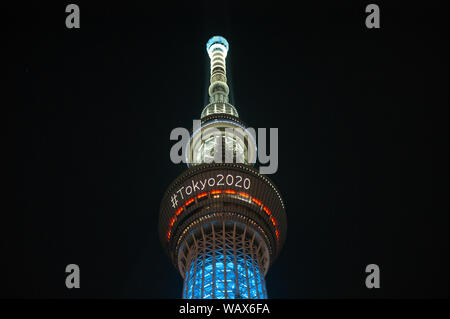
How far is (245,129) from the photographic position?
183 feet

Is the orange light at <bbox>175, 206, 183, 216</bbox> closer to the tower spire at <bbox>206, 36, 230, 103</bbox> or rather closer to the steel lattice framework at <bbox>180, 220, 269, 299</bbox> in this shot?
the steel lattice framework at <bbox>180, 220, 269, 299</bbox>

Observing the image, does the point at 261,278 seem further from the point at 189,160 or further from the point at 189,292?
the point at 189,160

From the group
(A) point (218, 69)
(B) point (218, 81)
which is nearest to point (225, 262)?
(B) point (218, 81)

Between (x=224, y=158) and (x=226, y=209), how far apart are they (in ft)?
29.2

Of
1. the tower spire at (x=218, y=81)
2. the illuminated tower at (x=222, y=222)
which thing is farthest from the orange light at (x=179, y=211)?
the tower spire at (x=218, y=81)

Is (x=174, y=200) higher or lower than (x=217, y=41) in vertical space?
lower

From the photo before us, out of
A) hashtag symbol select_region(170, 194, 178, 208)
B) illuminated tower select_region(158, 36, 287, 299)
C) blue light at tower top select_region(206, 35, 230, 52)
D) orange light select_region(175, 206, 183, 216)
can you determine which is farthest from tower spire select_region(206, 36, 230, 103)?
orange light select_region(175, 206, 183, 216)

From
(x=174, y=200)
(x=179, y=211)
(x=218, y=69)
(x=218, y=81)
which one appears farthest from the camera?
(x=218, y=69)

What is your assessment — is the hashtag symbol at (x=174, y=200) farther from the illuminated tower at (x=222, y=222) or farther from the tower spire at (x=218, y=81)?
the tower spire at (x=218, y=81)

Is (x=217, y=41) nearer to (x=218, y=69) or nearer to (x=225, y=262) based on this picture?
(x=218, y=69)

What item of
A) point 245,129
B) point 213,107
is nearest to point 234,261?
point 245,129

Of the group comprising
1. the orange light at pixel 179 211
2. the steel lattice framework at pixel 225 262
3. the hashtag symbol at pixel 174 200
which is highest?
the hashtag symbol at pixel 174 200

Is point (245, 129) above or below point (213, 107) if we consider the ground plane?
below

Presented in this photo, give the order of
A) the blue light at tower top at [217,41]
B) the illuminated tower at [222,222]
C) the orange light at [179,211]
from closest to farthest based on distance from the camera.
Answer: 1. the illuminated tower at [222,222]
2. the orange light at [179,211]
3. the blue light at tower top at [217,41]
